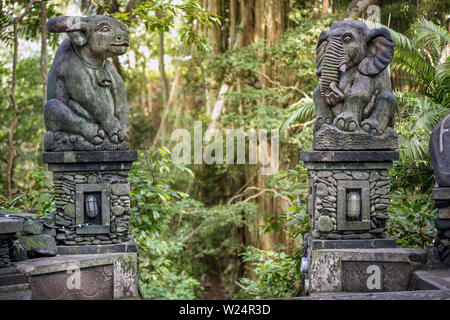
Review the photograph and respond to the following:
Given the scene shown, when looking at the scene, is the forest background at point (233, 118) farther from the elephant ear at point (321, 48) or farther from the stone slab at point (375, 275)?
the elephant ear at point (321, 48)

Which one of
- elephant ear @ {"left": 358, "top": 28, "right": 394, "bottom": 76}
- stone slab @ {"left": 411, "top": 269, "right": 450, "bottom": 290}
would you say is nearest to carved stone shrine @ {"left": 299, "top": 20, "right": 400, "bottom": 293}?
elephant ear @ {"left": 358, "top": 28, "right": 394, "bottom": 76}

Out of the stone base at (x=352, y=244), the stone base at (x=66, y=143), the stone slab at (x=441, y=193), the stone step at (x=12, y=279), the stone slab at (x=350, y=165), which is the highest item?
the stone base at (x=66, y=143)

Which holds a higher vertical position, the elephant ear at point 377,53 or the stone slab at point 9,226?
the elephant ear at point 377,53

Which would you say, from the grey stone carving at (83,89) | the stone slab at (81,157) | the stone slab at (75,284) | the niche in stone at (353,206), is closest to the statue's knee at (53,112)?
the grey stone carving at (83,89)

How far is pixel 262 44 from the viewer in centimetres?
940

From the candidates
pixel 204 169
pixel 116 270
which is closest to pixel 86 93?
pixel 116 270

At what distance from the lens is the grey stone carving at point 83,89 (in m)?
4.88

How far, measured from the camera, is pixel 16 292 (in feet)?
13.2

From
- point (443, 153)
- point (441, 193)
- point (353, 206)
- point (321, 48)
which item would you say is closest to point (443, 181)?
point (441, 193)

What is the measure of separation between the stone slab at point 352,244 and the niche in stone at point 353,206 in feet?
0.42

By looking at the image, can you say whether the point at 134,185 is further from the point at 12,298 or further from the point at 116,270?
the point at 12,298

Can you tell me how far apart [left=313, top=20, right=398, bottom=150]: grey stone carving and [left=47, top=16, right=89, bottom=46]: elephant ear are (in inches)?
92.0

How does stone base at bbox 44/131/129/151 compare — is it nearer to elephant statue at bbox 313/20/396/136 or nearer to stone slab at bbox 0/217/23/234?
stone slab at bbox 0/217/23/234

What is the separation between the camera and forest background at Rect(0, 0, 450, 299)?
6652 millimetres
